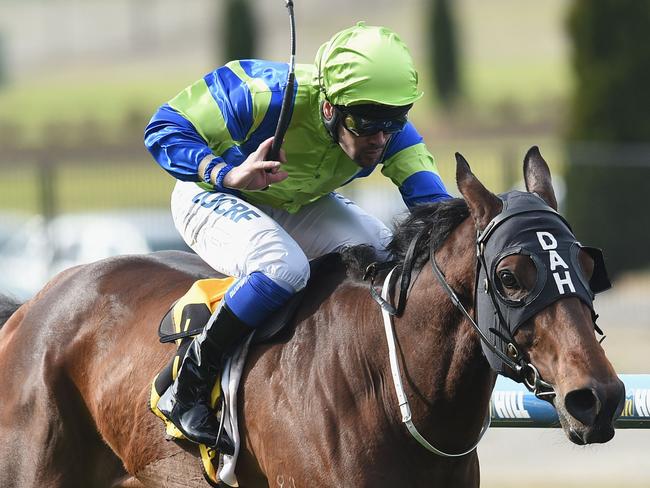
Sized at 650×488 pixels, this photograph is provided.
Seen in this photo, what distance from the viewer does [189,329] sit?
15.2 feet

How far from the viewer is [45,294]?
5.52 meters

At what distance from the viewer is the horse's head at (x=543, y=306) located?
3475 mm

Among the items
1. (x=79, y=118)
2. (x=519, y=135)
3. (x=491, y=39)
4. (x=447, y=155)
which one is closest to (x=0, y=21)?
(x=491, y=39)

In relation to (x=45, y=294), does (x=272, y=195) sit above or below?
above

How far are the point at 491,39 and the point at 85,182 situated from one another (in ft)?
209

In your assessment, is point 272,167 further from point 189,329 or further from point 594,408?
point 594,408

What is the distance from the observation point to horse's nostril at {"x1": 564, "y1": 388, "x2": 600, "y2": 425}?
136 inches

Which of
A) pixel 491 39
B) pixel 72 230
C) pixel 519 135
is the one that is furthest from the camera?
pixel 491 39

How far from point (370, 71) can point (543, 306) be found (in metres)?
1.12

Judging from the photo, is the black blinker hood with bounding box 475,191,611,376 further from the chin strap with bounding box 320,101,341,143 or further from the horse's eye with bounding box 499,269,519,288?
the chin strap with bounding box 320,101,341,143

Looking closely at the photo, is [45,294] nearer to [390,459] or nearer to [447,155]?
[390,459]

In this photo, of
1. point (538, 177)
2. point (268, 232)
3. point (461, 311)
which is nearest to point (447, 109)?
point (268, 232)

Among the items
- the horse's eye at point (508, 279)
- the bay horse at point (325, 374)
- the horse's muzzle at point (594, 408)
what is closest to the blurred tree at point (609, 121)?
the bay horse at point (325, 374)

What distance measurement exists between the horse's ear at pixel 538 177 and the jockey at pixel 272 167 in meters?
0.48
